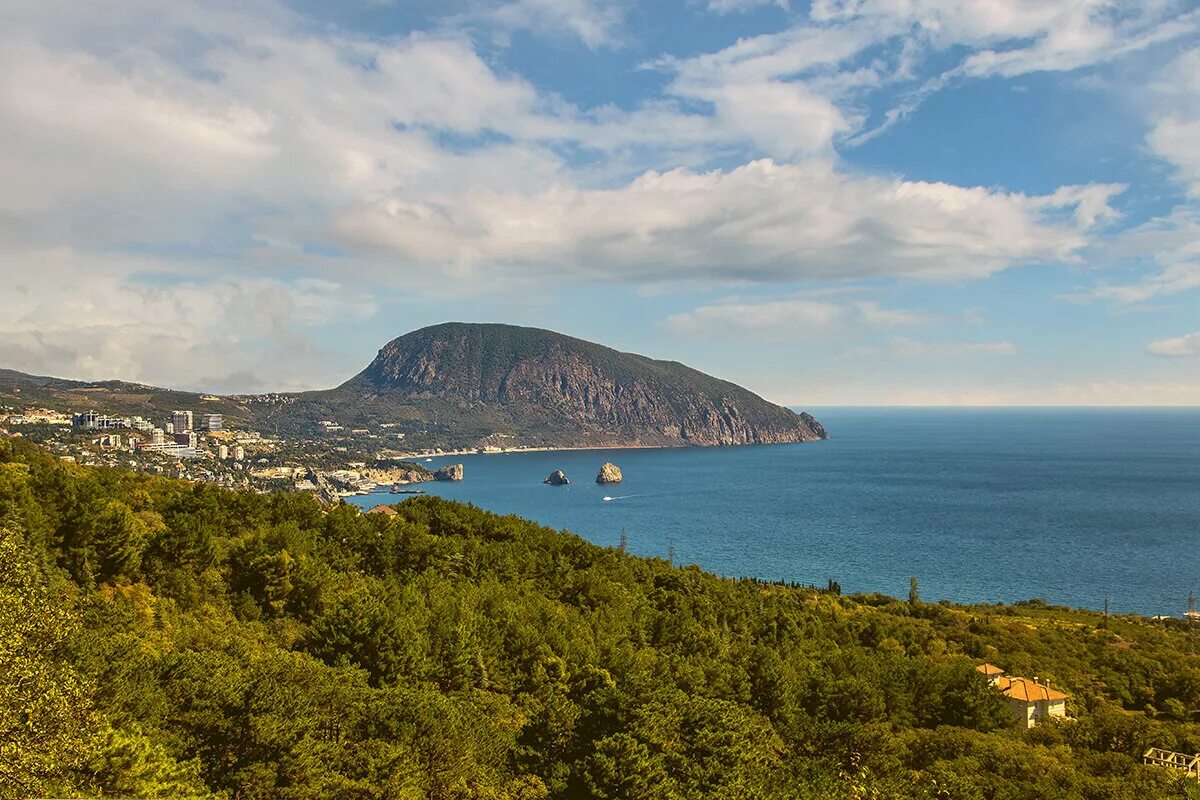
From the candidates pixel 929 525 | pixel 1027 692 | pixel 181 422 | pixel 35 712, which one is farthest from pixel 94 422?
pixel 1027 692

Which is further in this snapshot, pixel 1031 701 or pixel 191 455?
pixel 191 455

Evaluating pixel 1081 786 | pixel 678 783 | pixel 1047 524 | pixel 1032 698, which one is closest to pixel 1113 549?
pixel 1047 524

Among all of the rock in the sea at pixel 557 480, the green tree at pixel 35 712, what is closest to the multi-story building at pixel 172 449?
the rock in the sea at pixel 557 480

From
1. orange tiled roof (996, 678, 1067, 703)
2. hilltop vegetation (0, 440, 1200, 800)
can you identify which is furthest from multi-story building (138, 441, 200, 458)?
orange tiled roof (996, 678, 1067, 703)

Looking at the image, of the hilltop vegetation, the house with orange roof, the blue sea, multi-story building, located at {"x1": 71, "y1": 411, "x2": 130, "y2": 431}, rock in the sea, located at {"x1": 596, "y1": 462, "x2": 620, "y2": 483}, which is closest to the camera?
the hilltop vegetation

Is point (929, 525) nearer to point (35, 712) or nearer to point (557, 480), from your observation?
point (557, 480)

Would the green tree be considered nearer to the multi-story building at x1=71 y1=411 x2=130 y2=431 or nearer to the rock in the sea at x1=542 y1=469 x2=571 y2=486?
the multi-story building at x1=71 y1=411 x2=130 y2=431
